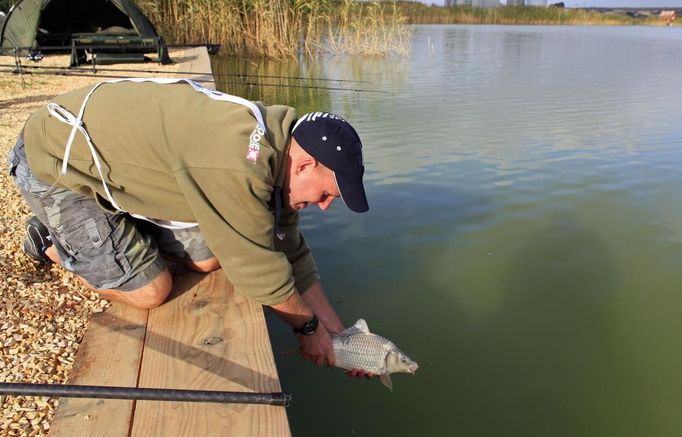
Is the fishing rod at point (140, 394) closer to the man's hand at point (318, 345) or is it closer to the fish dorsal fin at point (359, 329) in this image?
the man's hand at point (318, 345)

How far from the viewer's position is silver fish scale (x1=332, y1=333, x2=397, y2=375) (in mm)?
2615

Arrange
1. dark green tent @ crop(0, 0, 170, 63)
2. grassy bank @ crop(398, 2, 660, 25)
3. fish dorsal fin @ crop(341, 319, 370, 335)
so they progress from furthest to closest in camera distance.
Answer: grassy bank @ crop(398, 2, 660, 25), dark green tent @ crop(0, 0, 170, 63), fish dorsal fin @ crop(341, 319, 370, 335)

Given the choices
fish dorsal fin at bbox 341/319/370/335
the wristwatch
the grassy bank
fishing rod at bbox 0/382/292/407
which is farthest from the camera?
the grassy bank

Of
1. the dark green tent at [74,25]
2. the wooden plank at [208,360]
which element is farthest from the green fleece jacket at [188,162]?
the dark green tent at [74,25]

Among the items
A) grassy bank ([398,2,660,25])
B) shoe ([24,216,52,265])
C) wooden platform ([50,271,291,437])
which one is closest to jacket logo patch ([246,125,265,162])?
wooden platform ([50,271,291,437])

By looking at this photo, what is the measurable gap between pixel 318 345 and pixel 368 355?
238mm

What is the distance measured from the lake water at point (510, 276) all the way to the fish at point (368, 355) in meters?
0.37

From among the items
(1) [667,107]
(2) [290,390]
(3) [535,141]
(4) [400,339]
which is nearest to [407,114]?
(3) [535,141]

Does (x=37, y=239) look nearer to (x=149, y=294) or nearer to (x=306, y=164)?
(x=149, y=294)

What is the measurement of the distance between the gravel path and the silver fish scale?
3.82ft

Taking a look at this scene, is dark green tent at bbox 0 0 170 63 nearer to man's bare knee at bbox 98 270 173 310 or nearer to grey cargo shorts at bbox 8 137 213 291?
grey cargo shorts at bbox 8 137 213 291

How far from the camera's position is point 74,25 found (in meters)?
14.5

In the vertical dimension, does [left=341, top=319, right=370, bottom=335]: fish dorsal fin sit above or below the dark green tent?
below

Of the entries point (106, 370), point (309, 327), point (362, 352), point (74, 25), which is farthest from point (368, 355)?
point (74, 25)
